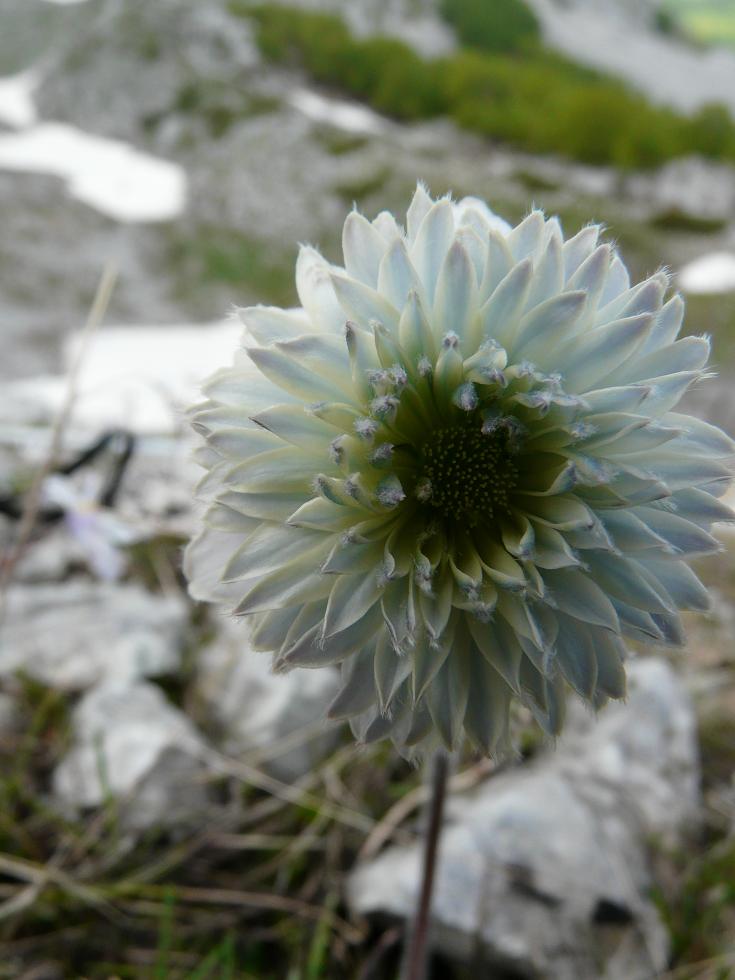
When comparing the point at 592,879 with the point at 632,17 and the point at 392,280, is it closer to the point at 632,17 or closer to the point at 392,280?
the point at 392,280

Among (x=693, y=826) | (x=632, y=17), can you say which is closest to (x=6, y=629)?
(x=693, y=826)

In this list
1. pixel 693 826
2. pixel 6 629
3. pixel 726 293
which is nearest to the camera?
pixel 693 826

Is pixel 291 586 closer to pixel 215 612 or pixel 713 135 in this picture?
pixel 215 612

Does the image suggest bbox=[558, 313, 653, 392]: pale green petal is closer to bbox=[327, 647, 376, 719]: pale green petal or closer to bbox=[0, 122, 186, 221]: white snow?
bbox=[327, 647, 376, 719]: pale green petal

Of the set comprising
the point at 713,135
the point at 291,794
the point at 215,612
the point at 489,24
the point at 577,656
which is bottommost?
the point at 215,612

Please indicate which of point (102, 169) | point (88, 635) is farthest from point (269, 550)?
point (102, 169)
